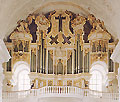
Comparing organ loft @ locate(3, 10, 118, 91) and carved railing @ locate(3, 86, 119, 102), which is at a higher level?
organ loft @ locate(3, 10, 118, 91)

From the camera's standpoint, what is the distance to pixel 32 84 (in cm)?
2336

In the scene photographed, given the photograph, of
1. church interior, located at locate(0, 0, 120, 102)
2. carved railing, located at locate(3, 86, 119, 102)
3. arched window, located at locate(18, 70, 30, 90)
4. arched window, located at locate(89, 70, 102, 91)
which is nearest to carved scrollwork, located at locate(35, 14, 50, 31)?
church interior, located at locate(0, 0, 120, 102)

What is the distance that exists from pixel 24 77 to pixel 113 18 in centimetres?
1355

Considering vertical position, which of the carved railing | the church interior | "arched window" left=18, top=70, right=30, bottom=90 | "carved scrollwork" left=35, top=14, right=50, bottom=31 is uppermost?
"carved scrollwork" left=35, top=14, right=50, bottom=31

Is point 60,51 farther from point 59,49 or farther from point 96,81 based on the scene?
point 96,81

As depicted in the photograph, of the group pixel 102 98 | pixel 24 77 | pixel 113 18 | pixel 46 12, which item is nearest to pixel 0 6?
pixel 113 18

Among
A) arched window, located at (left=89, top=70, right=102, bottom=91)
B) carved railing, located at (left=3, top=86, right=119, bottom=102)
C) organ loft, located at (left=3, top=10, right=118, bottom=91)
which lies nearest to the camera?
carved railing, located at (left=3, top=86, right=119, bottom=102)

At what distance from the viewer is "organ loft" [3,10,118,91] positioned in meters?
23.4


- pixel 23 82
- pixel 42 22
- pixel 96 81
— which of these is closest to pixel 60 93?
pixel 23 82

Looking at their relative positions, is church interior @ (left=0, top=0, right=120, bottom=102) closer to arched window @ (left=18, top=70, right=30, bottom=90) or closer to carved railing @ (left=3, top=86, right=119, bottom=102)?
carved railing @ (left=3, top=86, right=119, bottom=102)

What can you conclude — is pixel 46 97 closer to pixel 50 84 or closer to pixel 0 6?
pixel 50 84

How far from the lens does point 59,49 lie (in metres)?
24.1

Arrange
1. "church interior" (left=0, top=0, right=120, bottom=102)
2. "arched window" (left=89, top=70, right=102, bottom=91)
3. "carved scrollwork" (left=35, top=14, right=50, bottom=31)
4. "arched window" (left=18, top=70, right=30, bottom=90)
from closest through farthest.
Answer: "church interior" (left=0, top=0, right=120, bottom=102), "carved scrollwork" (left=35, top=14, right=50, bottom=31), "arched window" (left=18, top=70, right=30, bottom=90), "arched window" (left=89, top=70, right=102, bottom=91)

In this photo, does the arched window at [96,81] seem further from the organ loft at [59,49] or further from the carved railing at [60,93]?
the carved railing at [60,93]
